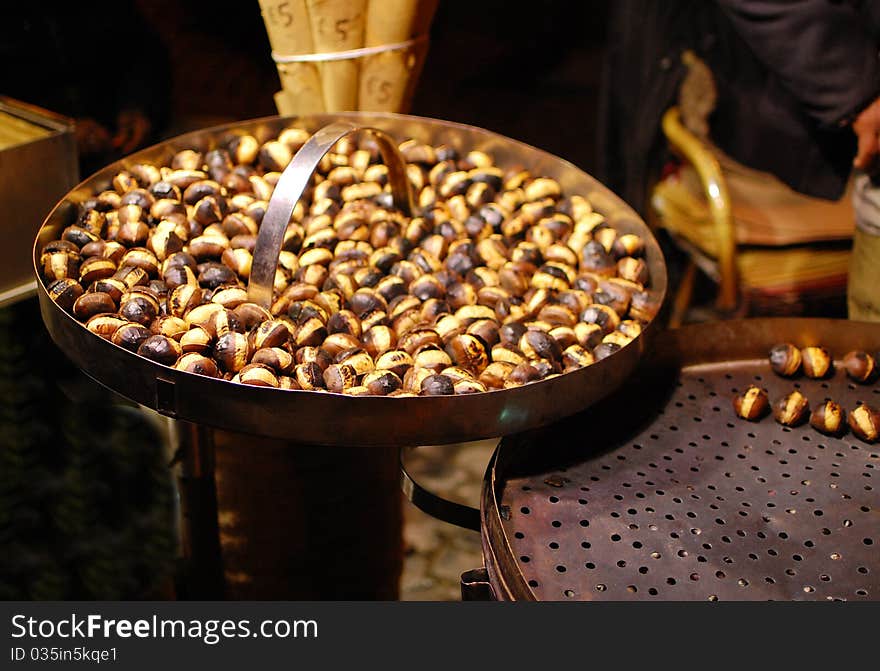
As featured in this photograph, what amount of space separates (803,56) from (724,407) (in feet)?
3.37

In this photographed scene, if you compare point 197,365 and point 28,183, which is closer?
point 197,365

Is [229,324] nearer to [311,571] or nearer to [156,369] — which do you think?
[156,369]

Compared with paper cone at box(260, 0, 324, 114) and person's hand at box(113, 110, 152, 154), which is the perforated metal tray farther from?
person's hand at box(113, 110, 152, 154)

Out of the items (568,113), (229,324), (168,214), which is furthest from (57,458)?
(568,113)

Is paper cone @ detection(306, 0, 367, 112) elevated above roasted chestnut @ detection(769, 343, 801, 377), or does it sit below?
above

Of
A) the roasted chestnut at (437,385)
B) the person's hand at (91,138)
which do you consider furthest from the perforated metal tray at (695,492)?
the person's hand at (91,138)

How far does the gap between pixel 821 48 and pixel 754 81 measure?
0.91 metres

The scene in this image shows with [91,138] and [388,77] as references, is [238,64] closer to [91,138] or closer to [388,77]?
[91,138]

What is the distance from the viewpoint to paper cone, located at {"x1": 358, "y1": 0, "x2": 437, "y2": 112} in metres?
1.66

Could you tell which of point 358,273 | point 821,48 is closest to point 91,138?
point 358,273

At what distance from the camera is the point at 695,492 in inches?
46.9

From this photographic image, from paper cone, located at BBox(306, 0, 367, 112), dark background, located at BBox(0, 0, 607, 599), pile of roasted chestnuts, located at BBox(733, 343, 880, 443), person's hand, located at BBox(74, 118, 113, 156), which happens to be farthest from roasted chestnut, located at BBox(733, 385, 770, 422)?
person's hand, located at BBox(74, 118, 113, 156)

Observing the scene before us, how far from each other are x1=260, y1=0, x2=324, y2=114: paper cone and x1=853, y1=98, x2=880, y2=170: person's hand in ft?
3.82

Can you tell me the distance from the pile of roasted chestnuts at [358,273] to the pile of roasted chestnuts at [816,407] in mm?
208
